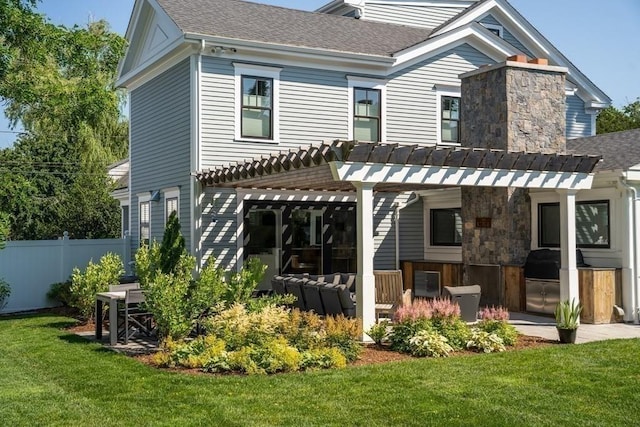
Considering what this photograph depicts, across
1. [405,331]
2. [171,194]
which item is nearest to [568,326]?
[405,331]

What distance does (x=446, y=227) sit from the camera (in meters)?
17.5

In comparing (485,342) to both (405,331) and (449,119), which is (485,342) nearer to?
(405,331)

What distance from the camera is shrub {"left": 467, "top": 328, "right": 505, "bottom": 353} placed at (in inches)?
403

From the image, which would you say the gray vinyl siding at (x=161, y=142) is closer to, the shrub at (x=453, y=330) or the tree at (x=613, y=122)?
the shrub at (x=453, y=330)

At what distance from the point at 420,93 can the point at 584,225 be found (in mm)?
5326

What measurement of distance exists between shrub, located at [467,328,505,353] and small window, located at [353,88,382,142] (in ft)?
24.2

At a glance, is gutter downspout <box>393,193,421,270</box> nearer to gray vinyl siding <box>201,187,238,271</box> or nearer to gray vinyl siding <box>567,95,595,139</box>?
gray vinyl siding <box>201,187,238,271</box>

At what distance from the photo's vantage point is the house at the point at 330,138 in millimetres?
13812

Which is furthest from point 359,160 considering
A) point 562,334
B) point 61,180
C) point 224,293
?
point 61,180

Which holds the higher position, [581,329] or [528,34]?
[528,34]

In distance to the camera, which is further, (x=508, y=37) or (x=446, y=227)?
(x=508, y=37)

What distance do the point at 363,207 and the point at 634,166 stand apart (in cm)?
571

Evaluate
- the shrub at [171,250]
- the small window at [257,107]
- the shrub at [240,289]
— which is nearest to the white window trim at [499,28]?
the small window at [257,107]

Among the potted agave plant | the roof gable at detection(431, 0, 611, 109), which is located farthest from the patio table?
the roof gable at detection(431, 0, 611, 109)
